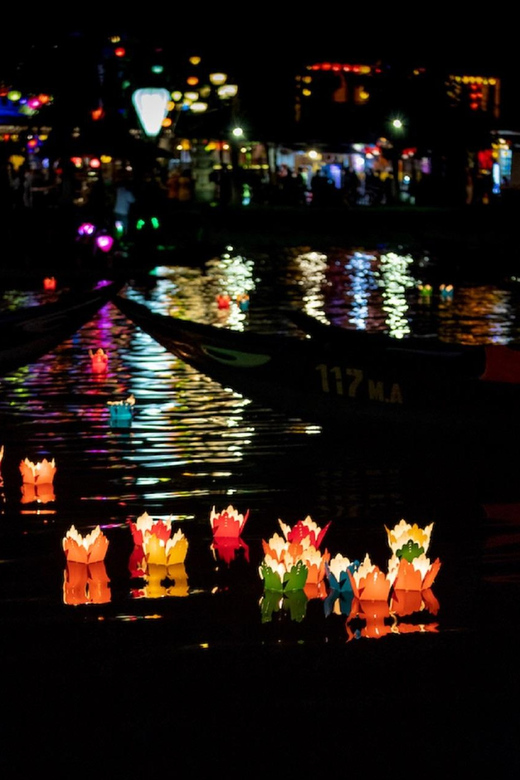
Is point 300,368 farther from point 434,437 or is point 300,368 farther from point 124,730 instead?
point 124,730

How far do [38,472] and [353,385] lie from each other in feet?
8.27

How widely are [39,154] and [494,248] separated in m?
11.7

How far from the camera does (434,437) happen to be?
35.1 ft

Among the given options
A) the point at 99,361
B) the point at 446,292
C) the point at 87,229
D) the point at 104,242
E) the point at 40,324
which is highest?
the point at 40,324

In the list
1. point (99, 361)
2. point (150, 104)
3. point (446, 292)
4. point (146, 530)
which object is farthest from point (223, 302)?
point (146, 530)

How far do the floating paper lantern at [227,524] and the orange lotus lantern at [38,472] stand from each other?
182 cm

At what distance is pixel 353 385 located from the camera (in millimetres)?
10820

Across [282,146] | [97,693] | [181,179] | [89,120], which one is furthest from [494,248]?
[97,693]

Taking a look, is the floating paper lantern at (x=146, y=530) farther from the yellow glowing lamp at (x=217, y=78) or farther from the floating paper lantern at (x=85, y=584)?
the yellow glowing lamp at (x=217, y=78)

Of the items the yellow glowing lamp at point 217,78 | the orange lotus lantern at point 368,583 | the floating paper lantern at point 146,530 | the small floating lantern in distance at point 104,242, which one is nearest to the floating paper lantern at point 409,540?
the orange lotus lantern at point 368,583

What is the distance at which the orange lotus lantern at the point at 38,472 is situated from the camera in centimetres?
973

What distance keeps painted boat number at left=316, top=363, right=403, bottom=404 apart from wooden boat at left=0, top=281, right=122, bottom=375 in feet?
7.89

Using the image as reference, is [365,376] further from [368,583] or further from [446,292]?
[446,292]

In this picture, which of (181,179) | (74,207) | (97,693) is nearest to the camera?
(97,693)
